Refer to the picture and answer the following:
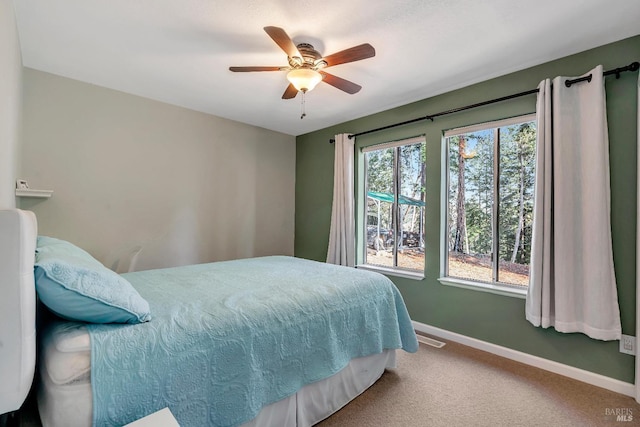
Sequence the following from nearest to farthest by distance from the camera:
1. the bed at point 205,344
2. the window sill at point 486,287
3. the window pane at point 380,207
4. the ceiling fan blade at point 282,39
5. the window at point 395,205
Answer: the bed at point 205,344, the ceiling fan blade at point 282,39, the window sill at point 486,287, the window at point 395,205, the window pane at point 380,207

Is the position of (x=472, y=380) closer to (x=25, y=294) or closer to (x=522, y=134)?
(x=522, y=134)

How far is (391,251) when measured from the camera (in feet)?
12.0

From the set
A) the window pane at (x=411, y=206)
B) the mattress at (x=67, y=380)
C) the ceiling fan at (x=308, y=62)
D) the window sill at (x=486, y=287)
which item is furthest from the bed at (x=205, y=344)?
the ceiling fan at (x=308, y=62)

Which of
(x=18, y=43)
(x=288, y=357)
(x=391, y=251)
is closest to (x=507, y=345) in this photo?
(x=391, y=251)

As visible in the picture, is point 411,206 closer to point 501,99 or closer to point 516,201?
point 516,201

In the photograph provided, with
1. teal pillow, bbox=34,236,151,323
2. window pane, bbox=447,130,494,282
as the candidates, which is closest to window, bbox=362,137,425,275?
window pane, bbox=447,130,494,282

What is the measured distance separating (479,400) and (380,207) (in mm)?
2295

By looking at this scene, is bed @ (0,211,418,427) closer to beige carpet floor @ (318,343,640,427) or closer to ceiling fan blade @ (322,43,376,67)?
beige carpet floor @ (318,343,640,427)

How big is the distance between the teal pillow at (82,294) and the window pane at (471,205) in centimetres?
290

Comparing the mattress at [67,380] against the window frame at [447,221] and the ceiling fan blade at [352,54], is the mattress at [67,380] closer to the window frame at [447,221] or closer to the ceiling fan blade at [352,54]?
the ceiling fan blade at [352,54]

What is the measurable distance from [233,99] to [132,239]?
1884 millimetres

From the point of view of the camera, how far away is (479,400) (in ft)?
6.41

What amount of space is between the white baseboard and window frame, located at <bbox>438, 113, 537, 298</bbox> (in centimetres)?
49

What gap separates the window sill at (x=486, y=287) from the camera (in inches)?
101
